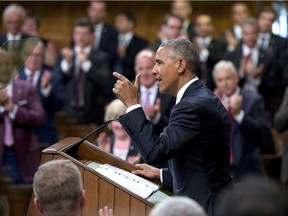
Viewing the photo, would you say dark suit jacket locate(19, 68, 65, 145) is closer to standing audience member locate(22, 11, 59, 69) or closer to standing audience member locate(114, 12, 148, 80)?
standing audience member locate(22, 11, 59, 69)

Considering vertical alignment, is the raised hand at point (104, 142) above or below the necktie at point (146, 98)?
below

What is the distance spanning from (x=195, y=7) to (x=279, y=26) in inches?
88.6

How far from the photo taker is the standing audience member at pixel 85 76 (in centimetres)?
849

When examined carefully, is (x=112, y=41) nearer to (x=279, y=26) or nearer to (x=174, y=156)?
(x=279, y=26)

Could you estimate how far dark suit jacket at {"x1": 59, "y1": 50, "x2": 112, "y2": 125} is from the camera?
27.8ft

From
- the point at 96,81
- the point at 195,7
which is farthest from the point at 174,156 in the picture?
the point at 195,7

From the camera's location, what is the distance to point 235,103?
624 cm

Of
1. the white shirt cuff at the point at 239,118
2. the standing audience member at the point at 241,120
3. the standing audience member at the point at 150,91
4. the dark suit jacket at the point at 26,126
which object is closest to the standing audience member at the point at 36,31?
the dark suit jacket at the point at 26,126

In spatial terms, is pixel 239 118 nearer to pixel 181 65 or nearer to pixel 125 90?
pixel 181 65

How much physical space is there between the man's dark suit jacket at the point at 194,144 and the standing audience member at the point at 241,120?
260 cm

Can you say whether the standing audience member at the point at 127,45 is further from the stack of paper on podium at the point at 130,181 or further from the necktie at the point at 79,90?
the stack of paper on podium at the point at 130,181

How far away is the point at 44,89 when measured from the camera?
724cm

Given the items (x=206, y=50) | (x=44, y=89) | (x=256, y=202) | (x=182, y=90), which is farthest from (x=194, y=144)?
(x=206, y=50)

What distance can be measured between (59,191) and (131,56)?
21.9 ft
